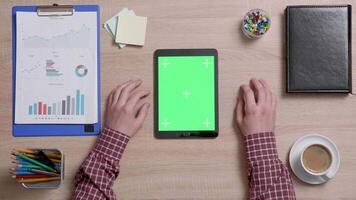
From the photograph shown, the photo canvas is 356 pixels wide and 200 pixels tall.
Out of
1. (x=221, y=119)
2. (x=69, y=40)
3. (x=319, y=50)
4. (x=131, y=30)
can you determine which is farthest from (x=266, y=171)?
(x=69, y=40)

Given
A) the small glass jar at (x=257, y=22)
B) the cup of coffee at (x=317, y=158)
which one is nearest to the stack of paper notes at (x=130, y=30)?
the small glass jar at (x=257, y=22)

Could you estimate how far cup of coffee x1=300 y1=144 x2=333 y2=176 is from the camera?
0.83m

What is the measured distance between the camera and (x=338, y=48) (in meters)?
0.86

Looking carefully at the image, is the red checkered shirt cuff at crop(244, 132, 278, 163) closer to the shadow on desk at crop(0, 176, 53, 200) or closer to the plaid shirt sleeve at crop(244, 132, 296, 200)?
the plaid shirt sleeve at crop(244, 132, 296, 200)

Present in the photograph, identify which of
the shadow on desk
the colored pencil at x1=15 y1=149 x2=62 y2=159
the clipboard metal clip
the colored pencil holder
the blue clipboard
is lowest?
the shadow on desk

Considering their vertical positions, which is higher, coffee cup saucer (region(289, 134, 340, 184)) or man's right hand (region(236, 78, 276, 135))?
man's right hand (region(236, 78, 276, 135))

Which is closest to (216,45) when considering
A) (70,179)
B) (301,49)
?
(301,49)

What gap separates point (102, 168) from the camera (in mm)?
852

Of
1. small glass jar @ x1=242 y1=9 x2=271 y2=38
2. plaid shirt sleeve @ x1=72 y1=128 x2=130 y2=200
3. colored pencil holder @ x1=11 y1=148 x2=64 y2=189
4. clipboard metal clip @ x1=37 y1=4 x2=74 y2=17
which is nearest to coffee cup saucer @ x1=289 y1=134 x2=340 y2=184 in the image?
small glass jar @ x1=242 y1=9 x2=271 y2=38

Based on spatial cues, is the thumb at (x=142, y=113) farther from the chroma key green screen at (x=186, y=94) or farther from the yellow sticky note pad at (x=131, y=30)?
the yellow sticky note pad at (x=131, y=30)

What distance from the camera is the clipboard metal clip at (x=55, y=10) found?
0.91 meters

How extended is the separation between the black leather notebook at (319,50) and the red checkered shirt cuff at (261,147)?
126 mm

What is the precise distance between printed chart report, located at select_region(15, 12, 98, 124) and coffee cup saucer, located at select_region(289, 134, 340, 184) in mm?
479

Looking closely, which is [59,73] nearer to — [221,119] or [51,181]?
[51,181]
